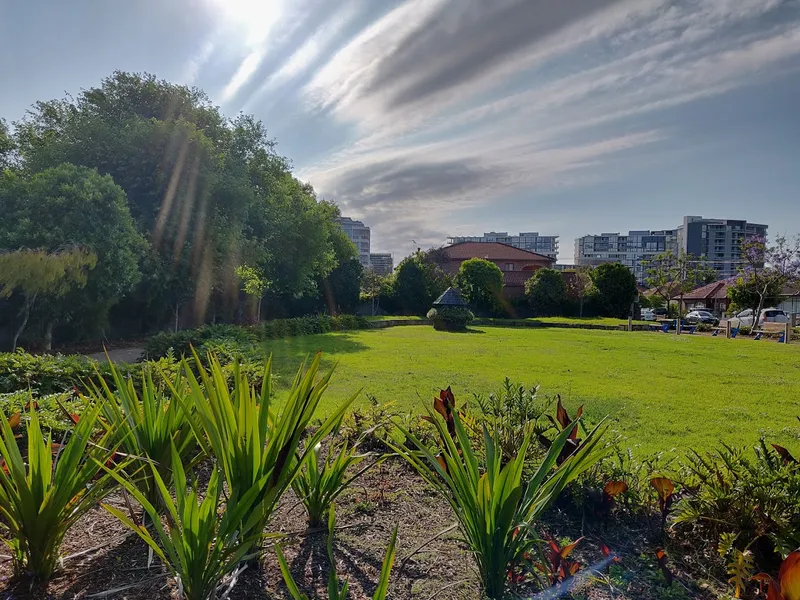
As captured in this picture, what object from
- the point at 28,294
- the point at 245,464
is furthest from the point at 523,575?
the point at 28,294

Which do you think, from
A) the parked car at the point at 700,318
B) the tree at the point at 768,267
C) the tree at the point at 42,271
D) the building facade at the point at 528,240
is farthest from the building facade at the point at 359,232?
the tree at the point at 42,271

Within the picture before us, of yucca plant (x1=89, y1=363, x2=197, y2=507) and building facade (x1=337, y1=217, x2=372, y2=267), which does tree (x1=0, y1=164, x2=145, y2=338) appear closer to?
yucca plant (x1=89, y1=363, x2=197, y2=507)

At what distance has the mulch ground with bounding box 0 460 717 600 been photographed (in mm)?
1698

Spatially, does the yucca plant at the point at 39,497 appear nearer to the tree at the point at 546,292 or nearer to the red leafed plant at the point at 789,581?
the red leafed plant at the point at 789,581

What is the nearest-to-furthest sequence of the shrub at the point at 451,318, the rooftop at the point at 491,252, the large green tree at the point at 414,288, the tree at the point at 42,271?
1. the tree at the point at 42,271
2. the shrub at the point at 451,318
3. the large green tree at the point at 414,288
4. the rooftop at the point at 491,252

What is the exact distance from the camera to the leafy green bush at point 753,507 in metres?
1.83

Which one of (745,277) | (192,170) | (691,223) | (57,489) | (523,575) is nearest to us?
(57,489)

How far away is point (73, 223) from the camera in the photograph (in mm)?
9047

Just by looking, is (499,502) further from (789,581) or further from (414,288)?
(414,288)

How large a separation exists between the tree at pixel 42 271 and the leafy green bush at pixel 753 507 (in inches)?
381

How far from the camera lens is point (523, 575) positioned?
5.75ft

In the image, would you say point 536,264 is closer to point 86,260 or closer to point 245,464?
point 86,260

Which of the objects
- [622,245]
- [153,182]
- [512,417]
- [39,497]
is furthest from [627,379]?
[622,245]

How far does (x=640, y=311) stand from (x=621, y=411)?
Answer: 31.4 metres
